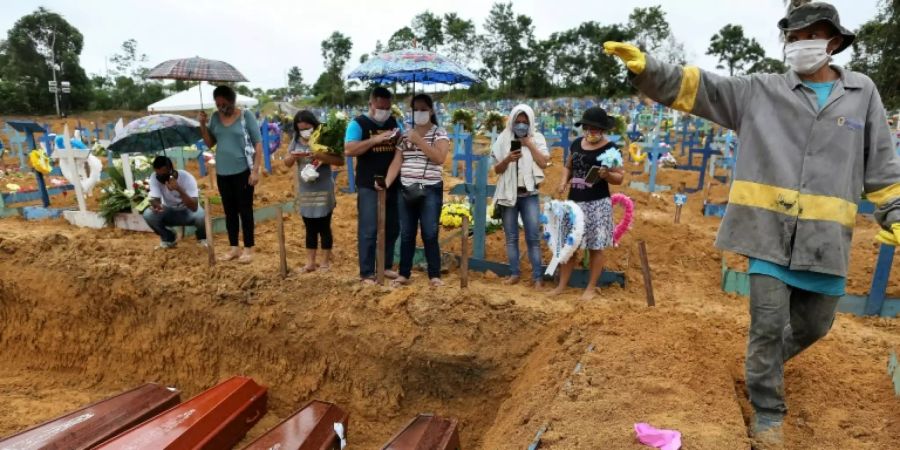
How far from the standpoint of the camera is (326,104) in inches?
1741

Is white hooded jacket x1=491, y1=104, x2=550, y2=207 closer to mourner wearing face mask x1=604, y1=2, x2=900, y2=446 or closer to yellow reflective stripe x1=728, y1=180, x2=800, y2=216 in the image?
mourner wearing face mask x1=604, y1=2, x2=900, y2=446

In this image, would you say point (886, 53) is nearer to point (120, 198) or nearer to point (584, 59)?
point (584, 59)

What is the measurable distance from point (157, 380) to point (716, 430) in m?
5.07

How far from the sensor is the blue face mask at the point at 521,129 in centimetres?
481

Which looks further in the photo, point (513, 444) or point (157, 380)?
point (157, 380)

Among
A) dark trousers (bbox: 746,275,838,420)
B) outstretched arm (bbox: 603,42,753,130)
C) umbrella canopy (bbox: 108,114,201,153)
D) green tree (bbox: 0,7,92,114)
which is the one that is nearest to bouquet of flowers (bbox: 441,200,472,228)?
umbrella canopy (bbox: 108,114,201,153)

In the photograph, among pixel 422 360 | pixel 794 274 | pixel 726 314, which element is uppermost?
pixel 794 274

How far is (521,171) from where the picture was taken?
5.00 m

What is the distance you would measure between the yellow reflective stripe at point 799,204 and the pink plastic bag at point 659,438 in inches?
45.8

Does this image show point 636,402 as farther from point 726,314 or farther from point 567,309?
point 726,314

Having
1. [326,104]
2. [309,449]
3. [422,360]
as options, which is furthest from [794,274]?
[326,104]

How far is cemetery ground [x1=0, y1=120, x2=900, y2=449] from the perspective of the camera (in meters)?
2.91

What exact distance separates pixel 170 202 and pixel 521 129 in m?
4.02

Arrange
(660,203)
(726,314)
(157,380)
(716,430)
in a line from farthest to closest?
(660,203), (157,380), (726,314), (716,430)
